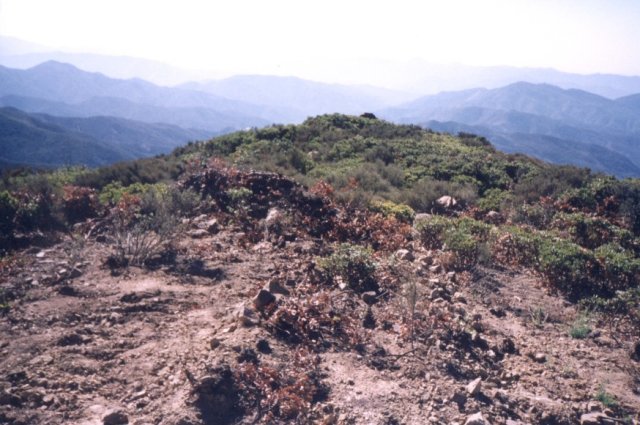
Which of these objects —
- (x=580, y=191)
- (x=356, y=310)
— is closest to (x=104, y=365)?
(x=356, y=310)

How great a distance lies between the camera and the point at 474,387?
3584mm

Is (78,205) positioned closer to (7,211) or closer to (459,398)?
(7,211)

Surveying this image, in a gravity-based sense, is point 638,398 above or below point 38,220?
below

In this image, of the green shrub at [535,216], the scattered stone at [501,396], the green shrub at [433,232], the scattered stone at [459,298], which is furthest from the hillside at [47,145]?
the scattered stone at [501,396]

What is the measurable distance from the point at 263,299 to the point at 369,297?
51.6 inches

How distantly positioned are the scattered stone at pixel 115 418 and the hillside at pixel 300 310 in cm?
2

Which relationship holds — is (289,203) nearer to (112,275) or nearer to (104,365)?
(112,275)

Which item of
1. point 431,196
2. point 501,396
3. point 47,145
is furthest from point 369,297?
point 47,145

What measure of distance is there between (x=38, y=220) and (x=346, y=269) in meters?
5.11

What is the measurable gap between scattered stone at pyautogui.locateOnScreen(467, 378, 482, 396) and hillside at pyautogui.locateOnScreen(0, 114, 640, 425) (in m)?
0.03

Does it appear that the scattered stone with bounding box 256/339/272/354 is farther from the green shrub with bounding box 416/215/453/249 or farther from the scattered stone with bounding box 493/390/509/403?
the green shrub with bounding box 416/215/453/249

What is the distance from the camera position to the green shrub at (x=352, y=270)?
527cm

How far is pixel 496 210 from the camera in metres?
10.1

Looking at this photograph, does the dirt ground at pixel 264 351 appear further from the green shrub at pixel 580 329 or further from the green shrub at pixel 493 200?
the green shrub at pixel 493 200
